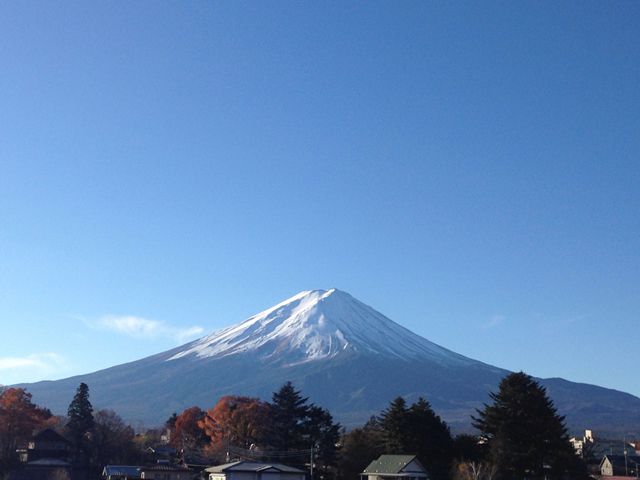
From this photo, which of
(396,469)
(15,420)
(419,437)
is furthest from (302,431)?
(15,420)

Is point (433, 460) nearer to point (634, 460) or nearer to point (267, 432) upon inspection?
point (267, 432)

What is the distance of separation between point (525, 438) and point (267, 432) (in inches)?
829

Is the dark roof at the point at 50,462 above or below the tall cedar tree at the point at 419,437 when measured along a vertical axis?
below

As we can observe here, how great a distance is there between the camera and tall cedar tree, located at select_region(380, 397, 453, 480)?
191 ft

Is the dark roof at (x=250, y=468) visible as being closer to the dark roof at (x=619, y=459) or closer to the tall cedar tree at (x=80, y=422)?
the tall cedar tree at (x=80, y=422)

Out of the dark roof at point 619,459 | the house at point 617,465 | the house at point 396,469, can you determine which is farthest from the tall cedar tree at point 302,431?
the dark roof at point 619,459

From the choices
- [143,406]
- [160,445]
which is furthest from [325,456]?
[143,406]

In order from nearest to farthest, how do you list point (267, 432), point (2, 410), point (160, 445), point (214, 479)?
point (214, 479), point (267, 432), point (2, 410), point (160, 445)

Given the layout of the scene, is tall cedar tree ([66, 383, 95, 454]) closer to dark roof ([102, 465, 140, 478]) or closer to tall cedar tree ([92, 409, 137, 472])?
tall cedar tree ([92, 409, 137, 472])

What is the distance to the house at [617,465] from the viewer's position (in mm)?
78769

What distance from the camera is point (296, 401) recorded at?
67250mm

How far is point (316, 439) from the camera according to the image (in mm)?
65188

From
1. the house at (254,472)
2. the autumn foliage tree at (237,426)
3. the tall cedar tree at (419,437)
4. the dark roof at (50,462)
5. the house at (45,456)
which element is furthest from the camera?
the dark roof at (50,462)

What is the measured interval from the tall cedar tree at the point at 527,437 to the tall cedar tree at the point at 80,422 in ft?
126
